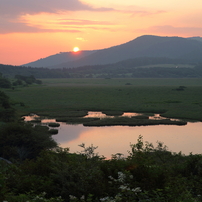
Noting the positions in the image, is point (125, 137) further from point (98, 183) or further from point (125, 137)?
point (98, 183)

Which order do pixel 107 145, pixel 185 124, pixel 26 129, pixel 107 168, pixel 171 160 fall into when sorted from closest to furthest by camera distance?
pixel 107 168, pixel 171 160, pixel 26 129, pixel 107 145, pixel 185 124

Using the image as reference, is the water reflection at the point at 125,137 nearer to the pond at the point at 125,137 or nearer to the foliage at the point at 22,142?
the pond at the point at 125,137

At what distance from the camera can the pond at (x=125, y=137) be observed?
34666mm

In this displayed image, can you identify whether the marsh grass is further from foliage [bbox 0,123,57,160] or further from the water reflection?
foliage [bbox 0,123,57,160]

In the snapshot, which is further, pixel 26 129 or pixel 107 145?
pixel 107 145

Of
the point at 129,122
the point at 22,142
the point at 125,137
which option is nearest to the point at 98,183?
the point at 22,142

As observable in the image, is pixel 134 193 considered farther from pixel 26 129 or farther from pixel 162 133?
pixel 162 133

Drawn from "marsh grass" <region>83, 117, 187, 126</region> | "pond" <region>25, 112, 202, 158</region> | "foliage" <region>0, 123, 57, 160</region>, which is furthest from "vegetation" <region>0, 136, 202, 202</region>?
"marsh grass" <region>83, 117, 187, 126</region>

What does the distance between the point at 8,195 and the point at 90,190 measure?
304cm

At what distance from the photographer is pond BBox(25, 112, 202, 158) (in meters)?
34.7

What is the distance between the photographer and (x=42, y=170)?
48.2 ft

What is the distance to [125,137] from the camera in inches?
1580


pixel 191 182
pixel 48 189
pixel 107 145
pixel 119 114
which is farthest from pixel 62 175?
pixel 119 114

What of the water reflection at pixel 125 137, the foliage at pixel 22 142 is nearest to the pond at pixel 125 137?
the water reflection at pixel 125 137
